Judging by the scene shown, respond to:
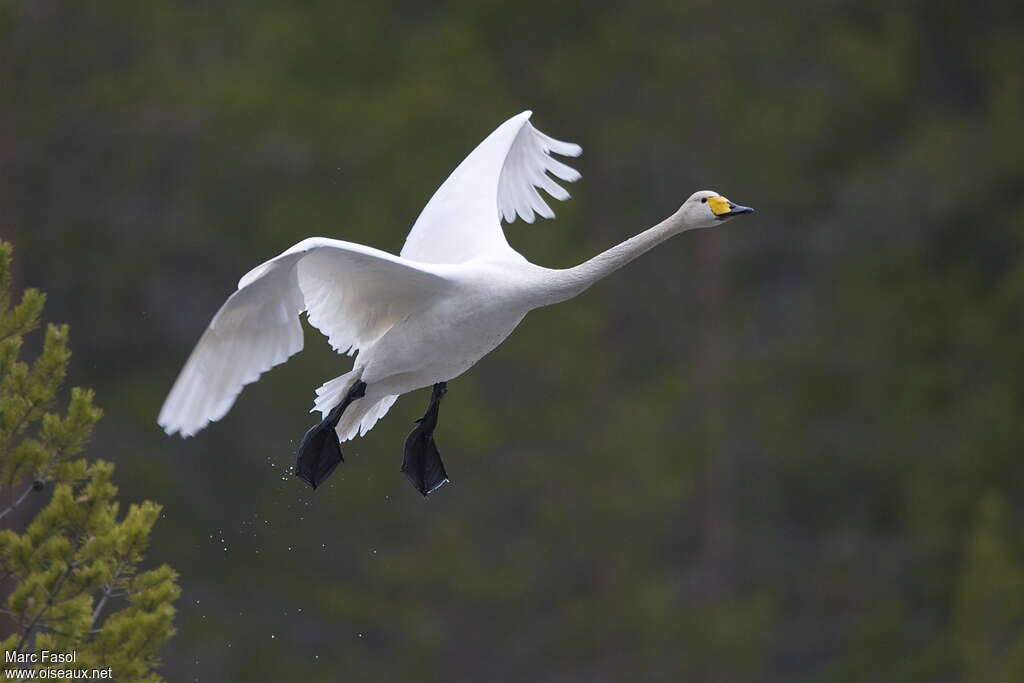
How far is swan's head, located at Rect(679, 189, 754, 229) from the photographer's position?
984 centimetres

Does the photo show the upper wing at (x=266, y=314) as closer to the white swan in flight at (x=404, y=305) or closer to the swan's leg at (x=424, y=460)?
the white swan in flight at (x=404, y=305)

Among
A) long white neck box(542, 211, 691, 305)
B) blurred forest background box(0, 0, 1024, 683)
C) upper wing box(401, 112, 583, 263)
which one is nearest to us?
long white neck box(542, 211, 691, 305)

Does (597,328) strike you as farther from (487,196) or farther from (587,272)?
(587,272)

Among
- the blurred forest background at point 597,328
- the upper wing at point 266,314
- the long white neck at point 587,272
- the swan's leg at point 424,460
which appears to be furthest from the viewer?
the blurred forest background at point 597,328

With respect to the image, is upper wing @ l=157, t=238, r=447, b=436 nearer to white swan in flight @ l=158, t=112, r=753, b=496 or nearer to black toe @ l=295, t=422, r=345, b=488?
white swan in flight @ l=158, t=112, r=753, b=496

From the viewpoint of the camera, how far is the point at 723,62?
23.3m

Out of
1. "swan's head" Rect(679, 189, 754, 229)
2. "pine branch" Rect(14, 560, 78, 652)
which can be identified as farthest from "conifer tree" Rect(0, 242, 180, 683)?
"swan's head" Rect(679, 189, 754, 229)

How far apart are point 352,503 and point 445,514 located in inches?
37.6

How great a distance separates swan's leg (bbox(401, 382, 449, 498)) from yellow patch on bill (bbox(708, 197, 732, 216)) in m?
1.98

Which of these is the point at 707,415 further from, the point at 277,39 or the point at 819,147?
the point at 277,39

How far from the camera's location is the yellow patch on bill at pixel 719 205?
9.83 metres

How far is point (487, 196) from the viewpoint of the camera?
10.9 meters

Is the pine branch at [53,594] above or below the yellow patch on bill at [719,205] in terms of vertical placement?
below

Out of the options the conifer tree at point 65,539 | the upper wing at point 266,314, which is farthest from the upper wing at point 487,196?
the conifer tree at point 65,539
